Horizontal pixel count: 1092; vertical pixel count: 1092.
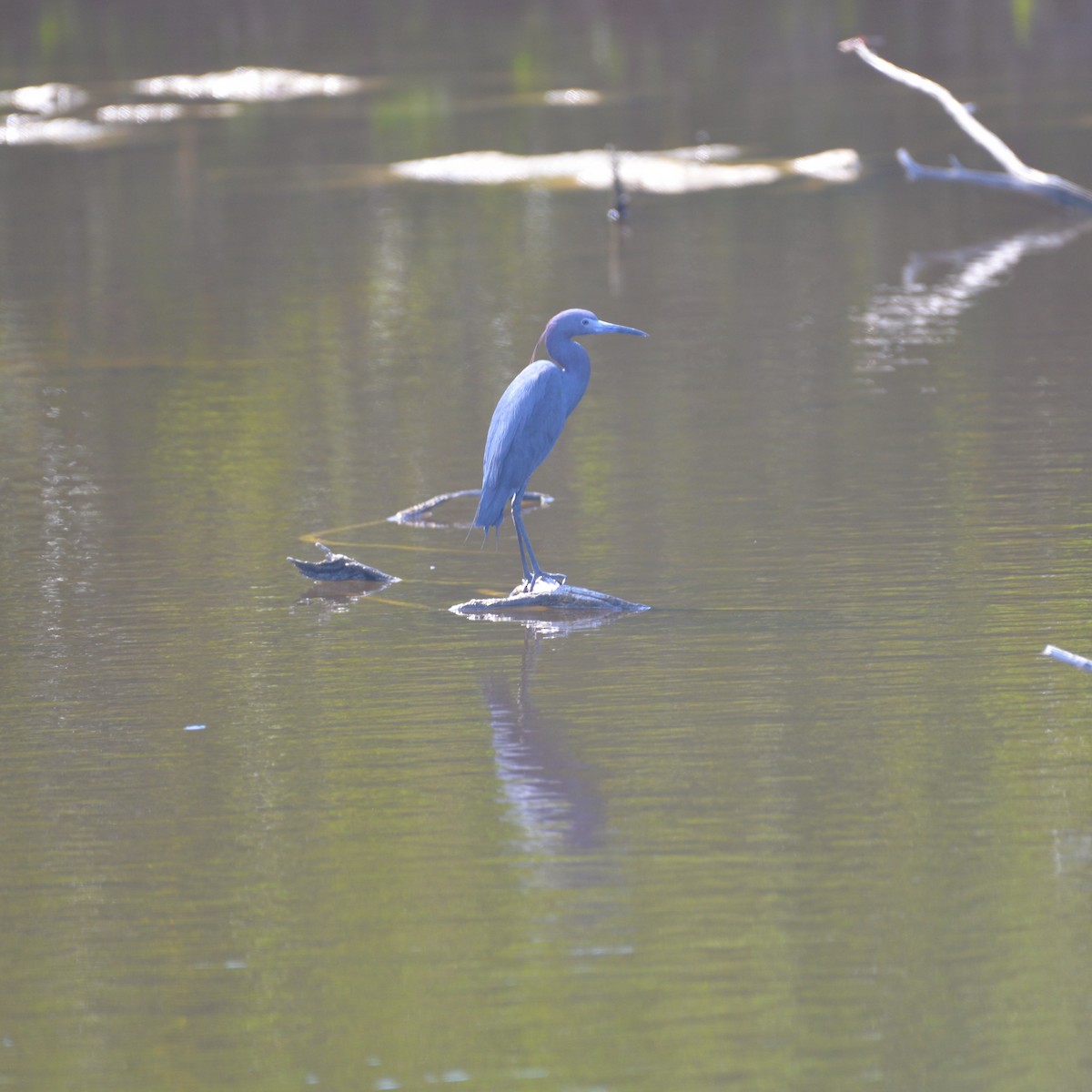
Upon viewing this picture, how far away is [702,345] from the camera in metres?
15.4

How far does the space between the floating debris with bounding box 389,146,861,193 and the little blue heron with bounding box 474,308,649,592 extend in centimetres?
1475

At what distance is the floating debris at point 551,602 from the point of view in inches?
356

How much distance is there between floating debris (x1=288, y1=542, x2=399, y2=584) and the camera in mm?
9727

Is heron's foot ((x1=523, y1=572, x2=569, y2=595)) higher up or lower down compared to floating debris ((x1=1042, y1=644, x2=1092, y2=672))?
lower down

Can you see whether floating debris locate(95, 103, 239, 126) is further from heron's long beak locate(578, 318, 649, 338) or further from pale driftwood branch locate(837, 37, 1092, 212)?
heron's long beak locate(578, 318, 649, 338)

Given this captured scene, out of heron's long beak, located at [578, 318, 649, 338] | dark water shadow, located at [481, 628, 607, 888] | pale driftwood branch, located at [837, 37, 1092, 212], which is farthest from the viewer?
pale driftwood branch, located at [837, 37, 1092, 212]

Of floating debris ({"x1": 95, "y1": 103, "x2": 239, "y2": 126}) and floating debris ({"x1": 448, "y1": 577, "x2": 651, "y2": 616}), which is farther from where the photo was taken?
floating debris ({"x1": 95, "y1": 103, "x2": 239, "y2": 126})

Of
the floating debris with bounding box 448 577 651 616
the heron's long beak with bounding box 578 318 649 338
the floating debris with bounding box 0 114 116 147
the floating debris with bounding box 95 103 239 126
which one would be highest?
the floating debris with bounding box 95 103 239 126

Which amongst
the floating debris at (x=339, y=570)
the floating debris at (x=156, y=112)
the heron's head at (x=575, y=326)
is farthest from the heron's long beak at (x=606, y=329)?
the floating debris at (x=156, y=112)

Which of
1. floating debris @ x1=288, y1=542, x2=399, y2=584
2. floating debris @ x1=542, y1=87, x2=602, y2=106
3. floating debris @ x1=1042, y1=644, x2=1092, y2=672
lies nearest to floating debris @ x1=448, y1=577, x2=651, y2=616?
floating debris @ x1=288, y1=542, x2=399, y2=584

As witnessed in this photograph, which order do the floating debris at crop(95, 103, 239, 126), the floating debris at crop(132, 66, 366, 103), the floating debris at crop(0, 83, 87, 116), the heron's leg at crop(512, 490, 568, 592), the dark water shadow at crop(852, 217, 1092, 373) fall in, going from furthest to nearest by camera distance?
the floating debris at crop(132, 66, 366, 103)
the floating debris at crop(0, 83, 87, 116)
the floating debris at crop(95, 103, 239, 126)
the dark water shadow at crop(852, 217, 1092, 373)
the heron's leg at crop(512, 490, 568, 592)

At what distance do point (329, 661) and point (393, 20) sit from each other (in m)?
41.3

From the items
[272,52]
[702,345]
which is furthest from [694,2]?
[702,345]

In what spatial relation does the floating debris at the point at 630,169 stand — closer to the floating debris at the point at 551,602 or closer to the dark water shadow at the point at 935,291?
the dark water shadow at the point at 935,291
